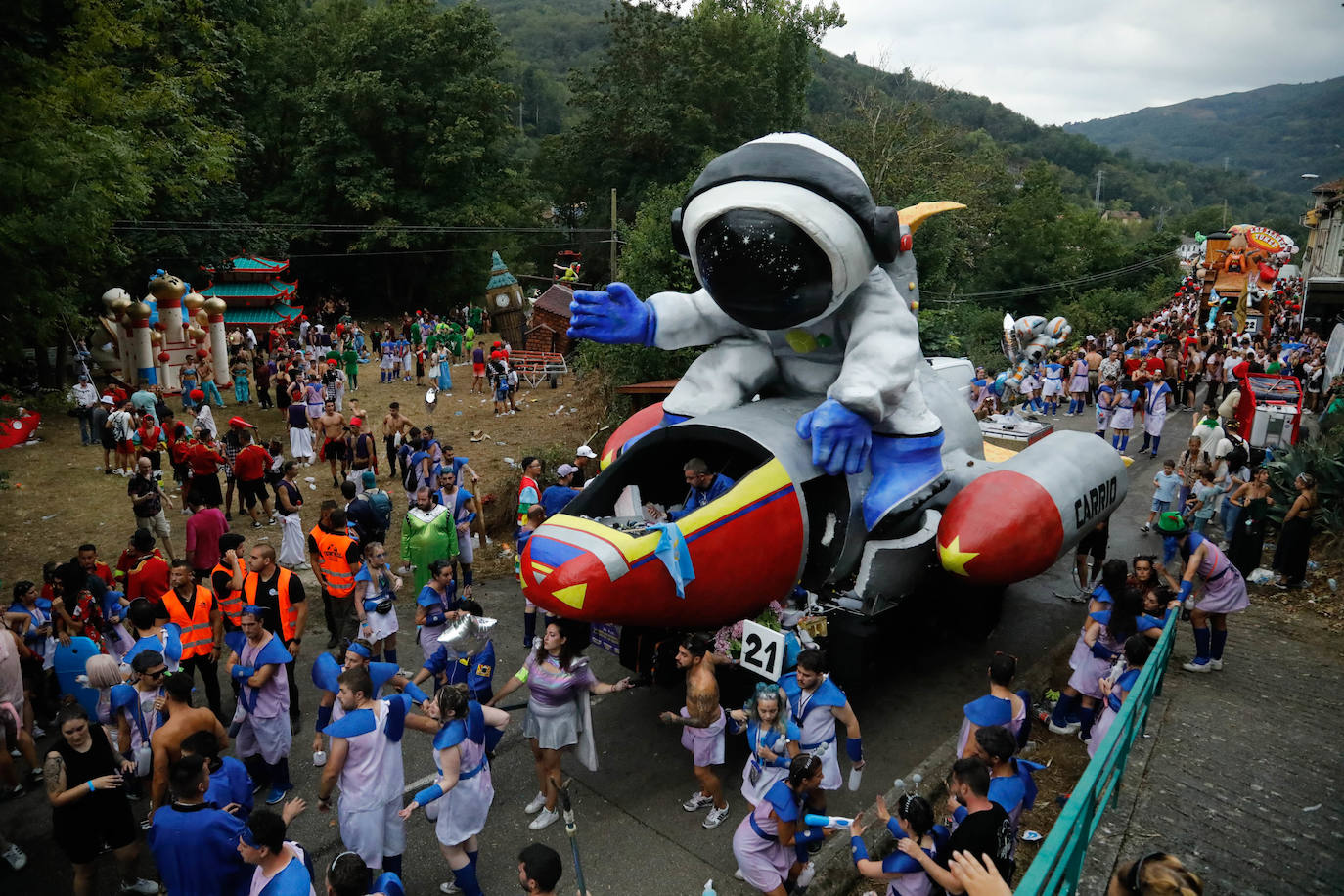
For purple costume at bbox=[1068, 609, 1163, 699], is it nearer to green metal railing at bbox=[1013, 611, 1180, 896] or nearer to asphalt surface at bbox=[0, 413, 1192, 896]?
green metal railing at bbox=[1013, 611, 1180, 896]

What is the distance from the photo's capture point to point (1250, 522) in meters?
9.68

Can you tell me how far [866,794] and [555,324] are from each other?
23.1 metres

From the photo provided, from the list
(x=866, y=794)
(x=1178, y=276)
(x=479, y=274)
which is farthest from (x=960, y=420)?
Result: (x=1178, y=276)

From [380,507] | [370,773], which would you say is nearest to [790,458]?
[370,773]

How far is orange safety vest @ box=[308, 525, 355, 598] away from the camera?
7990 millimetres

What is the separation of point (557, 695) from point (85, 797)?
272 cm

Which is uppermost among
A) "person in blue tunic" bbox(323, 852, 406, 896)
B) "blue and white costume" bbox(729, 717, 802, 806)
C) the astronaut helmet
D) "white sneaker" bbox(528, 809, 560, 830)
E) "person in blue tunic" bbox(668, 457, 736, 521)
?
the astronaut helmet

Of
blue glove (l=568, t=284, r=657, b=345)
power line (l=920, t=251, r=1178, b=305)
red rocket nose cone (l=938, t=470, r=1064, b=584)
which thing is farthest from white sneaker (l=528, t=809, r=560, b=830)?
power line (l=920, t=251, r=1178, b=305)

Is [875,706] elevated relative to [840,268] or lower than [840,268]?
lower

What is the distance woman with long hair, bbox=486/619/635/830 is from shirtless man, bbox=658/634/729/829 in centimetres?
46

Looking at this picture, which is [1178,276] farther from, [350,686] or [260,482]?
[350,686]

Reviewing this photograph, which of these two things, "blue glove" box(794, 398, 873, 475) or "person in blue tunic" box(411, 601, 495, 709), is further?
"blue glove" box(794, 398, 873, 475)

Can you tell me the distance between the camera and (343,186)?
3497 cm

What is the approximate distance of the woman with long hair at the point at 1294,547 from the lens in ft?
30.9
